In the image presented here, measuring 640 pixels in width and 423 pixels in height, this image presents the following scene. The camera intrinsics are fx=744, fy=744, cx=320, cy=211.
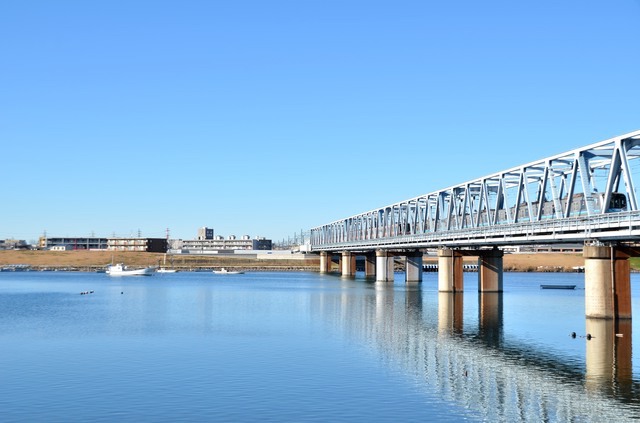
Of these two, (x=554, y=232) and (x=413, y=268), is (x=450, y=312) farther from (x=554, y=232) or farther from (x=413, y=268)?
(x=413, y=268)

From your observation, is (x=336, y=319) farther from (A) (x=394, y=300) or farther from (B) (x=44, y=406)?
(B) (x=44, y=406)

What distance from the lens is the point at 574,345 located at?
53.5 m

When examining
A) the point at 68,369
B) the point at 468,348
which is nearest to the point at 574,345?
the point at 468,348

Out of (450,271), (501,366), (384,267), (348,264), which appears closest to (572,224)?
(501,366)

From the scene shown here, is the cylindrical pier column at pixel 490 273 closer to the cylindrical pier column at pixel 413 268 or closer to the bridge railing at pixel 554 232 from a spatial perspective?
the bridge railing at pixel 554 232

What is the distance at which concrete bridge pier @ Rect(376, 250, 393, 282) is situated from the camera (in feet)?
511

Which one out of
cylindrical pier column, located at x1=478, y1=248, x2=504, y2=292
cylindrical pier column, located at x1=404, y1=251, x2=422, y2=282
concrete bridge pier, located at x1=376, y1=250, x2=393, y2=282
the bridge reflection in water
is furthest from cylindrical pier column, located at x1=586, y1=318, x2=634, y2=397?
concrete bridge pier, located at x1=376, y1=250, x2=393, y2=282

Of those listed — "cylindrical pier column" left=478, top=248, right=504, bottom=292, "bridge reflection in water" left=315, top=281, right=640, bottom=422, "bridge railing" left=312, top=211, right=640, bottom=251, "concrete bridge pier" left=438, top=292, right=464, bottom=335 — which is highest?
"bridge railing" left=312, top=211, right=640, bottom=251

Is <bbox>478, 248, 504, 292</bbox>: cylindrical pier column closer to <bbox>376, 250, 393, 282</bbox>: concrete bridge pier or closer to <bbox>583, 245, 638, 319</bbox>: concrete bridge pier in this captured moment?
<bbox>583, 245, 638, 319</bbox>: concrete bridge pier

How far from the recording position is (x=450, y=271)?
109875mm

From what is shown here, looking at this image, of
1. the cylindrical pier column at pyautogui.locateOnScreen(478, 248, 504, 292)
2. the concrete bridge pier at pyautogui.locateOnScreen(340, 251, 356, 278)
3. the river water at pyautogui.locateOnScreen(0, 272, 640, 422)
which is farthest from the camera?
the concrete bridge pier at pyautogui.locateOnScreen(340, 251, 356, 278)

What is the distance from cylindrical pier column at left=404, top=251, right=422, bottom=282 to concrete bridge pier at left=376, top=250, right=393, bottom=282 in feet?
11.3

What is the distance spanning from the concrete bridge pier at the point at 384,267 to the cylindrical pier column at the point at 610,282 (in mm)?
92839

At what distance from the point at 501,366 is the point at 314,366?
11432mm
